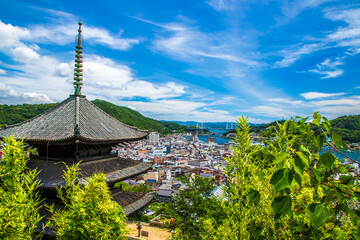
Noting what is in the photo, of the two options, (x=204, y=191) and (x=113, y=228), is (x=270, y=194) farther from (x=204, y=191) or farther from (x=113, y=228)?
(x=204, y=191)

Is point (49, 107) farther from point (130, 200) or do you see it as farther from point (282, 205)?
point (282, 205)

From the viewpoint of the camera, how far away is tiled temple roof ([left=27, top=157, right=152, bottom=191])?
647cm

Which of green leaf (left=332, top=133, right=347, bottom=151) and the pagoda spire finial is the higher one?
the pagoda spire finial

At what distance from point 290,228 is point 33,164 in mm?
8535

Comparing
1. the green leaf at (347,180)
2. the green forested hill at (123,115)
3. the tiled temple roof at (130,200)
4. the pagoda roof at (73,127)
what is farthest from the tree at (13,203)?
the green forested hill at (123,115)

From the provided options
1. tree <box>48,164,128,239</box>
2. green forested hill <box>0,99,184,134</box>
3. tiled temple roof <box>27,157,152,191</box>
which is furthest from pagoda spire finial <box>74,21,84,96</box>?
green forested hill <box>0,99,184,134</box>

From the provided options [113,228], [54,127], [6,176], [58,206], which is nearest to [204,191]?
[58,206]

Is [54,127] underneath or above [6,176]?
above

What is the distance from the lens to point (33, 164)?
25.6ft

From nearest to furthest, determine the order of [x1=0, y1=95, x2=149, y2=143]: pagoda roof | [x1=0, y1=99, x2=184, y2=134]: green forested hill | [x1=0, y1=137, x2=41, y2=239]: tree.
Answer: [x1=0, y1=137, x2=41, y2=239]: tree
[x1=0, y1=95, x2=149, y2=143]: pagoda roof
[x1=0, y1=99, x2=184, y2=134]: green forested hill

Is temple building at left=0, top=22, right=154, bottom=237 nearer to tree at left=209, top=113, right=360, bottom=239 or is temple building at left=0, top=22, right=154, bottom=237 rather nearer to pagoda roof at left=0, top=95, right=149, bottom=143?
pagoda roof at left=0, top=95, right=149, bottom=143

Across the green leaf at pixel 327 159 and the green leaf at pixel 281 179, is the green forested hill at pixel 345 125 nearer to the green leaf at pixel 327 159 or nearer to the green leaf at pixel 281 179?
the green leaf at pixel 327 159

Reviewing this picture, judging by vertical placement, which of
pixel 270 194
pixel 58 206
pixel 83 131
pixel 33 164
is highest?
pixel 83 131

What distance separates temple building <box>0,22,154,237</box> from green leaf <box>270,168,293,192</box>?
19.6 ft
